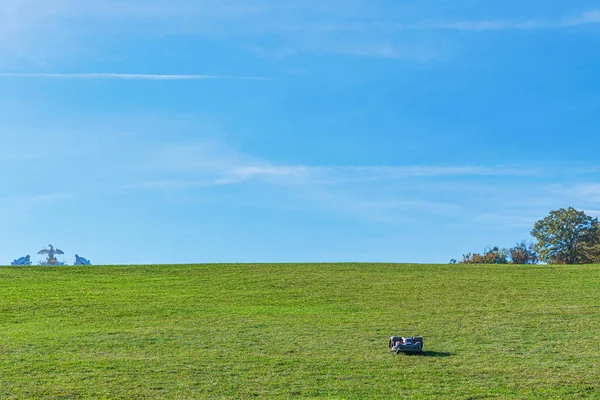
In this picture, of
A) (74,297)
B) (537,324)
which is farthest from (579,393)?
(74,297)

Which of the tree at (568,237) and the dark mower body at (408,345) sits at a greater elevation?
the tree at (568,237)

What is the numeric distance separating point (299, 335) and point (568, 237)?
47289 mm

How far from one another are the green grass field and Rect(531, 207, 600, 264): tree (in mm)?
29934

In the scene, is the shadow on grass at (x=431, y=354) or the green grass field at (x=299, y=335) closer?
the green grass field at (x=299, y=335)

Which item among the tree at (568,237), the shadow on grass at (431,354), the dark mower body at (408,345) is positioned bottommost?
the shadow on grass at (431,354)

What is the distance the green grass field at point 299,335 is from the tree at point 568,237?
1178 inches

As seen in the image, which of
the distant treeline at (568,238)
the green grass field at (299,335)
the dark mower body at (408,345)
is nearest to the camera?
the green grass field at (299,335)

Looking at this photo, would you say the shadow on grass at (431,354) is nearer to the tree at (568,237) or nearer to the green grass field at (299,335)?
the green grass field at (299,335)

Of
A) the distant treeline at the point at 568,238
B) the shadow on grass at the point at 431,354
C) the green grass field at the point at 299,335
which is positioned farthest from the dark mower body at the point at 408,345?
the distant treeline at the point at 568,238

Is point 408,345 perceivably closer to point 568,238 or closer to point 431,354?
point 431,354

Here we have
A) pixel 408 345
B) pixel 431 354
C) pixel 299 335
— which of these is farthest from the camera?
pixel 299 335

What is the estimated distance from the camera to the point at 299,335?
14.7 meters

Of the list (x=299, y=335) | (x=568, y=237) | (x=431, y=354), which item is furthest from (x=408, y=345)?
(x=568, y=237)

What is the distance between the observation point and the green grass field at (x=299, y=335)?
10539 mm
